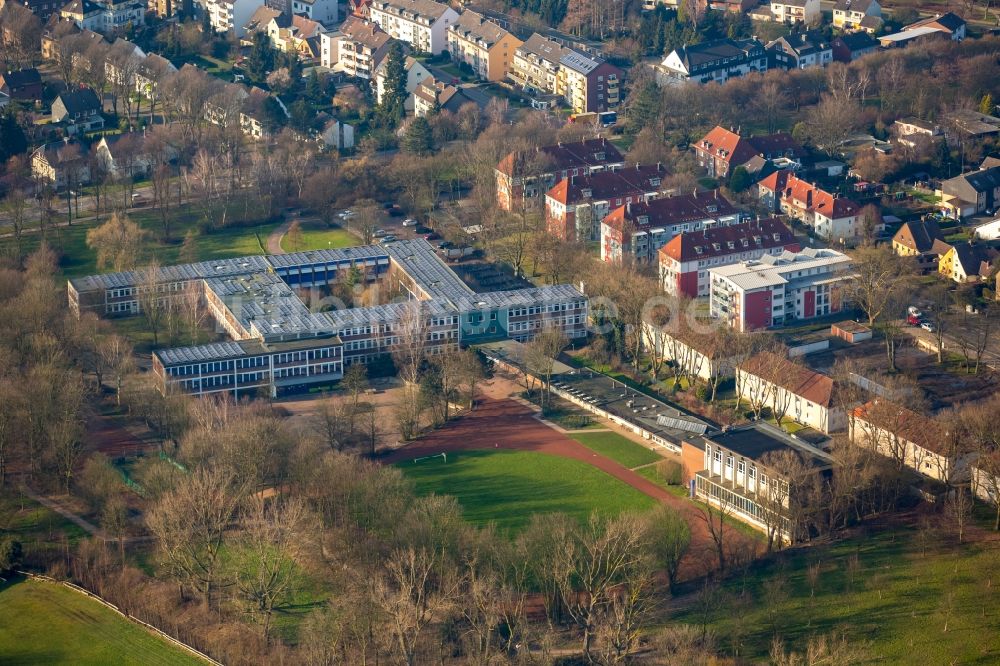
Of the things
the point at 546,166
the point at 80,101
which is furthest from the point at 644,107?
the point at 80,101

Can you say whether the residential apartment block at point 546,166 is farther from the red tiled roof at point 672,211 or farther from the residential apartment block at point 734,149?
the red tiled roof at point 672,211

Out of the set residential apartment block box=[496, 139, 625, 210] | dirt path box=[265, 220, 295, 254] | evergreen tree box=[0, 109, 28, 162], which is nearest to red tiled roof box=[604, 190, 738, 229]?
residential apartment block box=[496, 139, 625, 210]

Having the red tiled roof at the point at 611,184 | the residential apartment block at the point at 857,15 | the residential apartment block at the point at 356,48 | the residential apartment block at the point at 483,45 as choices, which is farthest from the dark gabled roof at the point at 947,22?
the residential apartment block at the point at 356,48

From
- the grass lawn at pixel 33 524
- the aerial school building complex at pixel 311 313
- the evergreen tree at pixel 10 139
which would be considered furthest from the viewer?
the evergreen tree at pixel 10 139

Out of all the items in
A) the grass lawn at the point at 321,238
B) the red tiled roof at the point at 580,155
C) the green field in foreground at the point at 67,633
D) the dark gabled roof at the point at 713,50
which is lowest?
the grass lawn at the point at 321,238

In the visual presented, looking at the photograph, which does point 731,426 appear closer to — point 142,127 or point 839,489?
point 839,489

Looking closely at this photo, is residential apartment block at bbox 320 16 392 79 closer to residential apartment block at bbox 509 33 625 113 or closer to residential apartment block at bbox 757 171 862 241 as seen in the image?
residential apartment block at bbox 509 33 625 113

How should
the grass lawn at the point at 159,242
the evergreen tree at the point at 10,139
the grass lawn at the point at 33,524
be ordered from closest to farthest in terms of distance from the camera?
the grass lawn at the point at 33,524
the grass lawn at the point at 159,242
the evergreen tree at the point at 10,139
